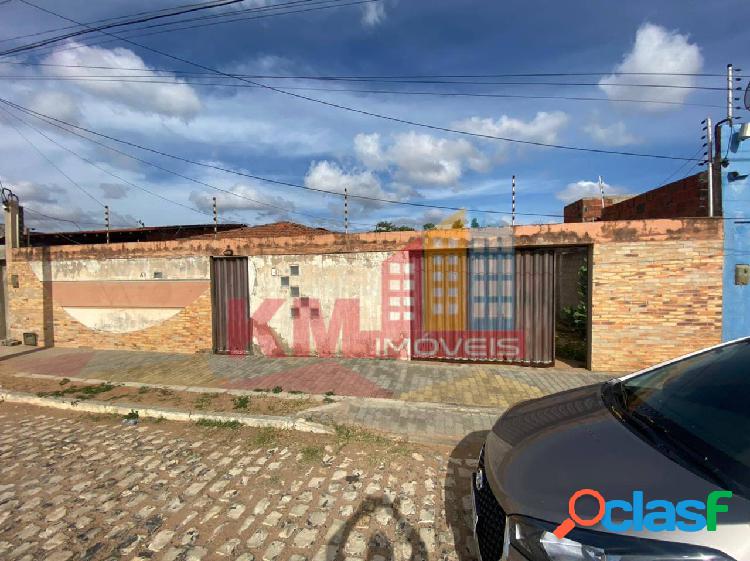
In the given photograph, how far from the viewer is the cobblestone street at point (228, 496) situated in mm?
2531

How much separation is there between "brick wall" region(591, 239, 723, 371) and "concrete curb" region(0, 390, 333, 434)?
17.0 ft

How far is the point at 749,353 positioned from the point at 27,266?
1301 centimetres

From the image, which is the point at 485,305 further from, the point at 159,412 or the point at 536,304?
the point at 159,412

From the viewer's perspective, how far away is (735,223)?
596 cm

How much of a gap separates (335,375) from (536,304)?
390cm

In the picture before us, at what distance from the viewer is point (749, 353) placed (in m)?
2.34

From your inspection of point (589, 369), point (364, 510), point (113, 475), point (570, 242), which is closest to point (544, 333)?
point (589, 369)

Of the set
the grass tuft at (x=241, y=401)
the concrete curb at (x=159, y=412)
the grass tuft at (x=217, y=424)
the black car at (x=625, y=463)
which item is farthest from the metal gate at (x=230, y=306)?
the black car at (x=625, y=463)

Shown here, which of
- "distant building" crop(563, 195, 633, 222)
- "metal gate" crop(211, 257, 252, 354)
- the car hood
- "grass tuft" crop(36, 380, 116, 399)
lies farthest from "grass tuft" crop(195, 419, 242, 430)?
"distant building" crop(563, 195, 633, 222)

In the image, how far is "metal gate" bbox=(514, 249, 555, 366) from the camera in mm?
6797

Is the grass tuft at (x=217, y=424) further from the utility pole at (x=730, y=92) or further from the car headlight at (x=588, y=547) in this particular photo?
the utility pole at (x=730, y=92)

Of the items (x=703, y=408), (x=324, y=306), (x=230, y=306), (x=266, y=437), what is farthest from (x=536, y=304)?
(x=230, y=306)

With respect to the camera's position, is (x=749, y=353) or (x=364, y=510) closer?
(x=749, y=353)

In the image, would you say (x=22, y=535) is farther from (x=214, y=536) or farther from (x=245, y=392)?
(x=245, y=392)
